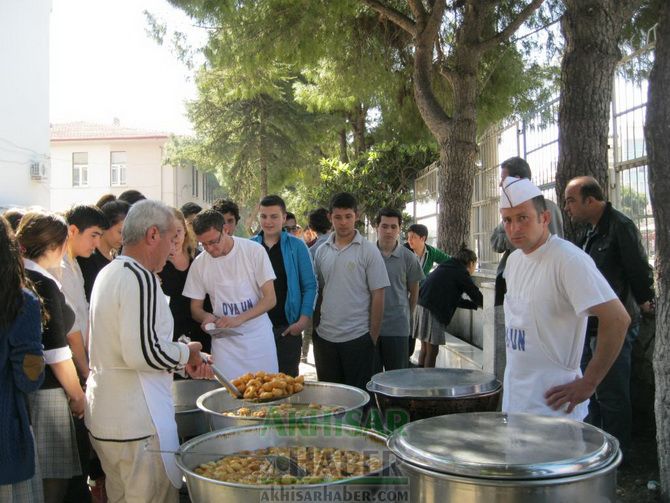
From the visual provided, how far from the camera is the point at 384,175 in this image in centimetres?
1858

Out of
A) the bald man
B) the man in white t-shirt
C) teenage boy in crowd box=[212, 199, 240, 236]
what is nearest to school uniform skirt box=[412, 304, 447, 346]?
the bald man

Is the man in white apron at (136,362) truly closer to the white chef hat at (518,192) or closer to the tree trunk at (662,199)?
the white chef hat at (518,192)

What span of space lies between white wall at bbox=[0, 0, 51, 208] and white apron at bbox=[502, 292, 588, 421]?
19162 millimetres

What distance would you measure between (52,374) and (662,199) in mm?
3567

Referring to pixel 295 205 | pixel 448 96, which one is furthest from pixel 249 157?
pixel 448 96

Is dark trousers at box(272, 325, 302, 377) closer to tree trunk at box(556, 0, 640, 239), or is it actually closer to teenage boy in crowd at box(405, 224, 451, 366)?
tree trunk at box(556, 0, 640, 239)

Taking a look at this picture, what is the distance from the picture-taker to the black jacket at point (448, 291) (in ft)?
22.2

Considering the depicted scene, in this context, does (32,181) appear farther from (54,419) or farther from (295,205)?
(54,419)

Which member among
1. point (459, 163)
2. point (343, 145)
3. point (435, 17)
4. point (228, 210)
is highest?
point (343, 145)

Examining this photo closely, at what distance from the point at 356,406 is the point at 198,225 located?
181 cm

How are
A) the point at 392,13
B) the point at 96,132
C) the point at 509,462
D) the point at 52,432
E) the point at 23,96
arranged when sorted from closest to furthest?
the point at 509,462 → the point at 52,432 → the point at 392,13 → the point at 23,96 → the point at 96,132

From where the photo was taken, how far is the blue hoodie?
4.89m

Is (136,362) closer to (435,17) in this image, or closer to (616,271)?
(616,271)

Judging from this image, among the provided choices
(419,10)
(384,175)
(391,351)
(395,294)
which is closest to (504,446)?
(391,351)
